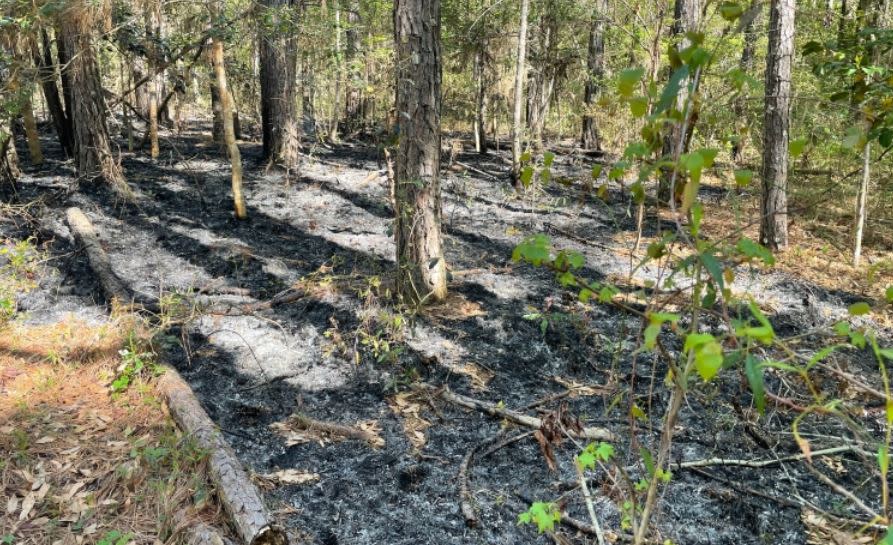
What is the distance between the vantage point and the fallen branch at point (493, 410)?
160 inches

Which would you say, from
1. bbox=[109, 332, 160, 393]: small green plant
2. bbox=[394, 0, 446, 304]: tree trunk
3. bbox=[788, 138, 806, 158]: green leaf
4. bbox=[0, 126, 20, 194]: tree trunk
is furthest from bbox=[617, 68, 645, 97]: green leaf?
bbox=[0, 126, 20, 194]: tree trunk

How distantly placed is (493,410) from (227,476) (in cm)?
199

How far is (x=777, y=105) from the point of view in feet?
25.2

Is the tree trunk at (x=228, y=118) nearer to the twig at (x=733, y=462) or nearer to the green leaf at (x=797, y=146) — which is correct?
the twig at (x=733, y=462)

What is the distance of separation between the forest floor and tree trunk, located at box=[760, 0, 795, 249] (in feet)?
2.86

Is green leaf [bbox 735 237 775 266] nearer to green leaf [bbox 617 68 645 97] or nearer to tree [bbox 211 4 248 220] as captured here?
green leaf [bbox 617 68 645 97]

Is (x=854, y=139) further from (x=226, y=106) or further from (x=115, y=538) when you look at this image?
(x=226, y=106)

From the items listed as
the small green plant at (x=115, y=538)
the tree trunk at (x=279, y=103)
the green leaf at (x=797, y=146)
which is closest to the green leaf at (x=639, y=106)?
the green leaf at (x=797, y=146)

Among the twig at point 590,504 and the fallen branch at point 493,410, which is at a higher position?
the twig at point 590,504

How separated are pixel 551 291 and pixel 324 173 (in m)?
7.21

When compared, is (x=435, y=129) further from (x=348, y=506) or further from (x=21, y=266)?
(x=21, y=266)

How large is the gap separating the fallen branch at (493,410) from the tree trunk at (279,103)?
7471 mm

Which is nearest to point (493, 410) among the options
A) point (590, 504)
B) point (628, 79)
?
point (590, 504)

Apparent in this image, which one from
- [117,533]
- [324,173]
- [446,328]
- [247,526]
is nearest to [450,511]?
[247,526]
